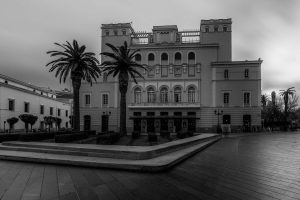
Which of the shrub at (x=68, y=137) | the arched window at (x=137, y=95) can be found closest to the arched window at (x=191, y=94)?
the arched window at (x=137, y=95)

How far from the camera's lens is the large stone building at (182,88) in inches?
1809

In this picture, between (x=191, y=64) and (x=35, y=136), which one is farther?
A: (x=191, y=64)

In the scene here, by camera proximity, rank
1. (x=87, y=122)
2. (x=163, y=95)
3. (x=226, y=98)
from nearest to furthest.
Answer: (x=226, y=98) < (x=163, y=95) < (x=87, y=122)

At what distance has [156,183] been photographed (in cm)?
746

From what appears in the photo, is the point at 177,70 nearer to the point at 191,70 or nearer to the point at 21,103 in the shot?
the point at 191,70

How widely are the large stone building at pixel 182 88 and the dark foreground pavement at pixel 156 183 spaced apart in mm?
36158

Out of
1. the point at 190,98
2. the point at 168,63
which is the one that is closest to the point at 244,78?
the point at 190,98

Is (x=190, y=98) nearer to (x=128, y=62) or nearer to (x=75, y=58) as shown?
(x=128, y=62)

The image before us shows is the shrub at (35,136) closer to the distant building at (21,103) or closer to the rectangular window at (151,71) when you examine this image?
the distant building at (21,103)

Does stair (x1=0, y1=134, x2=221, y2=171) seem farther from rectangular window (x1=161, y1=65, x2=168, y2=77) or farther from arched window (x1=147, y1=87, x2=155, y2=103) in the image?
rectangular window (x1=161, y1=65, x2=168, y2=77)

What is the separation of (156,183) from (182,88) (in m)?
40.7

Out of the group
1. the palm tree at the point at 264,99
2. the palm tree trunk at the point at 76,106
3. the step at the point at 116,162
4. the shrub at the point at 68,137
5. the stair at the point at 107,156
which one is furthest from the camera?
the palm tree at the point at 264,99

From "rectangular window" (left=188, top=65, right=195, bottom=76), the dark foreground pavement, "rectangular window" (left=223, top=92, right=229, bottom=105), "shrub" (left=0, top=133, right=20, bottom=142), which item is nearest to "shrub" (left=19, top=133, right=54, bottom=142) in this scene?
"shrub" (left=0, top=133, right=20, bottom=142)

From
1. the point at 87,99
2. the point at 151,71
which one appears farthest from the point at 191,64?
the point at 87,99
